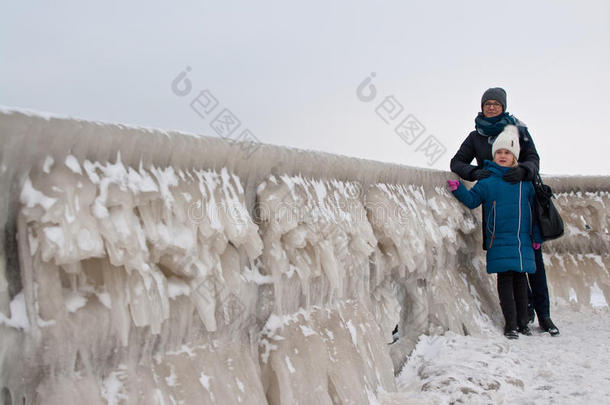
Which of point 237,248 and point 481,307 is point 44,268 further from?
point 481,307

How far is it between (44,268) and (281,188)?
2.93ft

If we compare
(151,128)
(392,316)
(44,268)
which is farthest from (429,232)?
(44,268)

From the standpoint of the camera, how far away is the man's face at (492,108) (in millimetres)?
3770

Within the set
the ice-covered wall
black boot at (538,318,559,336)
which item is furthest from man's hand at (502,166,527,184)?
the ice-covered wall

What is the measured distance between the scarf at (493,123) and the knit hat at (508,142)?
0.19 meters

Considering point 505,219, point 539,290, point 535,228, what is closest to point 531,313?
point 539,290

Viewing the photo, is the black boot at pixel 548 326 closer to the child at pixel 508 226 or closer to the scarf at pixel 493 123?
the child at pixel 508 226

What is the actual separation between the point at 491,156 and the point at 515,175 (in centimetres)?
49

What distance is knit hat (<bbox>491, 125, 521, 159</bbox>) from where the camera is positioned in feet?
11.4

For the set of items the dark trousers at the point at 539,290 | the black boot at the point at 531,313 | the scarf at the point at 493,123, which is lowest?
the black boot at the point at 531,313

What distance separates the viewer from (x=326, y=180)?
7.54 feet

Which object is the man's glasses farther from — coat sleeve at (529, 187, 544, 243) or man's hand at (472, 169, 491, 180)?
coat sleeve at (529, 187, 544, 243)

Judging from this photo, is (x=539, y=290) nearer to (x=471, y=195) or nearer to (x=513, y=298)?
(x=513, y=298)

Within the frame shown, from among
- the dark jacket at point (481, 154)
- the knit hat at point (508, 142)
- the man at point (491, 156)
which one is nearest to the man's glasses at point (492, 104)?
the man at point (491, 156)
